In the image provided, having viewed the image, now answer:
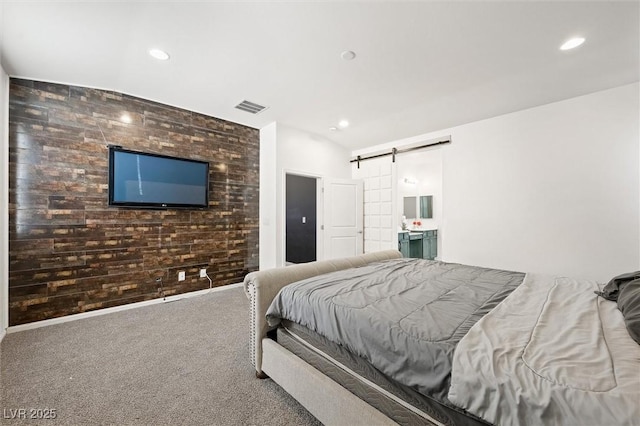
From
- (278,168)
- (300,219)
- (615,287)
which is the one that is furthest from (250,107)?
(615,287)

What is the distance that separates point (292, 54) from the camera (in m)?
2.35

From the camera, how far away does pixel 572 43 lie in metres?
2.15

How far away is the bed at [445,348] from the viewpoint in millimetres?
773

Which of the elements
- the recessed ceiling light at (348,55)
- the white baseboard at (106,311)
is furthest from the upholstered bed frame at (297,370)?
the white baseboard at (106,311)

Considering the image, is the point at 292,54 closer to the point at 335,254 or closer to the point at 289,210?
the point at 335,254

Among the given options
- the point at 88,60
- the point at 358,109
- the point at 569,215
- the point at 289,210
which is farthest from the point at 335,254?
the point at 88,60

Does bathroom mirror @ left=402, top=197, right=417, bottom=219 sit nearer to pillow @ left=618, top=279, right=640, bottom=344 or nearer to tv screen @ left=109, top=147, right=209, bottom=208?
tv screen @ left=109, top=147, right=209, bottom=208

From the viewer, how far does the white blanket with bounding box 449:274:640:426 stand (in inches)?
27.7

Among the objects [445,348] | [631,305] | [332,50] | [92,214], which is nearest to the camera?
[445,348]

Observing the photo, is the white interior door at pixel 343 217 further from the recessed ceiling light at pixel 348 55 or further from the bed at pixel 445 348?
the bed at pixel 445 348

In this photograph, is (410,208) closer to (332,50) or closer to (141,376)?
(332,50)

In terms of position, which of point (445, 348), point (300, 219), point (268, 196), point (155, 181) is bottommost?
point (445, 348)

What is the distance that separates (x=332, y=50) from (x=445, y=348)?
7.85 ft

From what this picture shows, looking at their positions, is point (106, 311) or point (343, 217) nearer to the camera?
point (106, 311)
